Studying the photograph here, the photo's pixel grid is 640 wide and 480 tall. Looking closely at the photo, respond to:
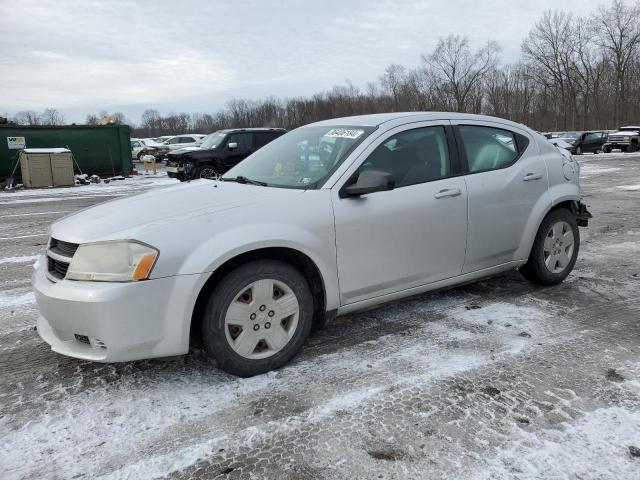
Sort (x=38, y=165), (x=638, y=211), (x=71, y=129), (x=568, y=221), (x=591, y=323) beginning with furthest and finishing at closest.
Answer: (x=71, y=129)
(x=38, y=165)
(x=638, y=211)
(x=568, y=221)
(x=591, y=323)

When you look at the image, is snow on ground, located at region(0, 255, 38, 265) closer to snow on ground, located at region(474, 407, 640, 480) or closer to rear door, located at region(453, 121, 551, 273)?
rear door, located at region(453, 121, 551, 273)

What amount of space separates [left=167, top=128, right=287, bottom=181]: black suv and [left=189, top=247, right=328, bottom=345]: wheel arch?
38.7 feet

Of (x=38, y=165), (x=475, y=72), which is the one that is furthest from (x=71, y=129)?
(x=475, y=72)

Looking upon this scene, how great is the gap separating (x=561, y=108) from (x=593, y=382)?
70.6 meters

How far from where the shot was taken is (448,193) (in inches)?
151

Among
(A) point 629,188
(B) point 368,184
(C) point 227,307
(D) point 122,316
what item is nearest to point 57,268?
(D) point 122,316

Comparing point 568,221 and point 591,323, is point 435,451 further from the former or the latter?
point 568,221

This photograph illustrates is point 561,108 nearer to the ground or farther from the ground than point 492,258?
farther from the ground

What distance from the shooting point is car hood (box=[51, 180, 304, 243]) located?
9.55 feet

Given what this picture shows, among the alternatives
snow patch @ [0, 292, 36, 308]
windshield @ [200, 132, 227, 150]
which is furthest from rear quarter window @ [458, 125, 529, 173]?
windshield @ [200, 132, 227, 150]

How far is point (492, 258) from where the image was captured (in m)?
4.22

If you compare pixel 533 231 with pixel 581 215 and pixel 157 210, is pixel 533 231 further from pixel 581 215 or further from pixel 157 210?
pixel 157 210

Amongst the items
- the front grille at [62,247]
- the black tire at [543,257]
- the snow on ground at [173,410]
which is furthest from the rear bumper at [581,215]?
the front grille at [62,247]

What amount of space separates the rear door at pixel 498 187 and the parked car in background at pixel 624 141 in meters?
32.8
